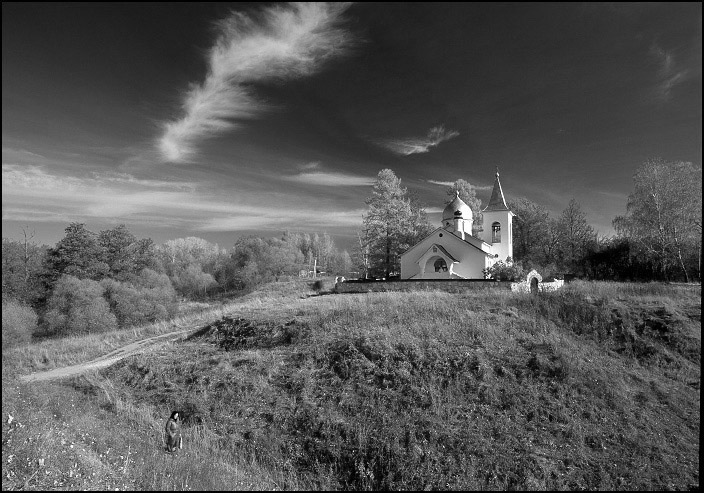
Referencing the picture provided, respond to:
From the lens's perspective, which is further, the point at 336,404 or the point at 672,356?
the point at 672,356

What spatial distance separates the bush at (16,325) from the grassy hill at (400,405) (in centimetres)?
1458

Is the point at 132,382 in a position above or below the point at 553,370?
below

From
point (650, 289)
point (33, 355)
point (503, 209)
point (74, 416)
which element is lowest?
point (33, 355)

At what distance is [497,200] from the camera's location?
3531cm

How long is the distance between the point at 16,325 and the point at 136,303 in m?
10.5

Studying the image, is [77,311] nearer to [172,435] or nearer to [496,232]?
[172,435]

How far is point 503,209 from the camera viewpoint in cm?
3469

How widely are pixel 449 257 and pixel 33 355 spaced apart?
2761cm

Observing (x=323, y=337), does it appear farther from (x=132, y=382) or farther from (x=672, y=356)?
(x=672, y=356)

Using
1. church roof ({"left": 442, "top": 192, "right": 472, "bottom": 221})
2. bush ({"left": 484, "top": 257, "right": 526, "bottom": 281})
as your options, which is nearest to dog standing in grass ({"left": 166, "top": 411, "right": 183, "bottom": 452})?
bush ({"left": 484, "top": 257, "right": 526, "bottom": 281})

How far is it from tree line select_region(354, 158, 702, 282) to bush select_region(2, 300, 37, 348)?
26.2m

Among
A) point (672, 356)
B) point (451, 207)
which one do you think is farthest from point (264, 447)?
point (451, 207)

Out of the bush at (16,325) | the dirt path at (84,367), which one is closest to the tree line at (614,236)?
the dirt path at (84,367)

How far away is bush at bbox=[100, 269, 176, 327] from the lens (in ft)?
109
